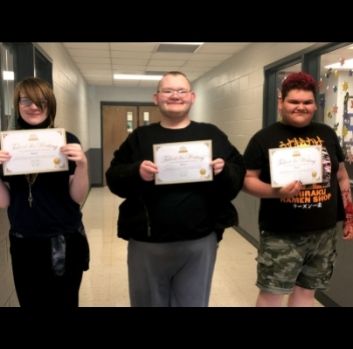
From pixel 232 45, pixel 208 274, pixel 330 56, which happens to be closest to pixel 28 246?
pixel 208 274

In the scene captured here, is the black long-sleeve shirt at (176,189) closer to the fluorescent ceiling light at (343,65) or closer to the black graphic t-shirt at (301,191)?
the black graphic t-shirt at (301,191)

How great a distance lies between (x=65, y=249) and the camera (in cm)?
165

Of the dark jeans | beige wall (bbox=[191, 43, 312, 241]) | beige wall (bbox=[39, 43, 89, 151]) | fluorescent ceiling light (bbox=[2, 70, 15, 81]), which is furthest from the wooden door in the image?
the dark jeans

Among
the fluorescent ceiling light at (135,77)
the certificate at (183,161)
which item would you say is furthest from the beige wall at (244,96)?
the certificate at (183,161)

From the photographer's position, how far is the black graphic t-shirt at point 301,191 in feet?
6.16

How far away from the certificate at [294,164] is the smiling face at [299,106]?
5.5 inches

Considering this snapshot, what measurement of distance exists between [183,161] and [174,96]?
0.92ft

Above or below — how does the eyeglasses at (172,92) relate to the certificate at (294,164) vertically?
above

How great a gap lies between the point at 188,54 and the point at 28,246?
173 inches

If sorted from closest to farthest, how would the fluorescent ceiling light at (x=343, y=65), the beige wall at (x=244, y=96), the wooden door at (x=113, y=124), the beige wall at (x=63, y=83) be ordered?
1. the fluorescent ceiling light at (x=343, y=65)
2. the beige wall at (x=63, y=83)
3. the beige wall at (x=244, y=96)
4. the wooden door at (x=113, y=124)

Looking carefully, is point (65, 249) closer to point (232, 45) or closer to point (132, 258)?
point (132, 258)

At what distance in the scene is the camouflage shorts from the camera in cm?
189

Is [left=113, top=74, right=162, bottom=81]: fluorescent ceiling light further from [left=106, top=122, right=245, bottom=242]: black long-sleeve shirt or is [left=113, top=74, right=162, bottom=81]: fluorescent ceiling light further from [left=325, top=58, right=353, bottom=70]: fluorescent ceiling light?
[left=106, top=122, right=245, bottom=242]: black long-sleeve shirt

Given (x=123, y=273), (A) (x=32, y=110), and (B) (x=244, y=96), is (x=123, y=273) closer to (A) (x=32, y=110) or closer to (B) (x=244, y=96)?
(A) (x=32, y=110)
